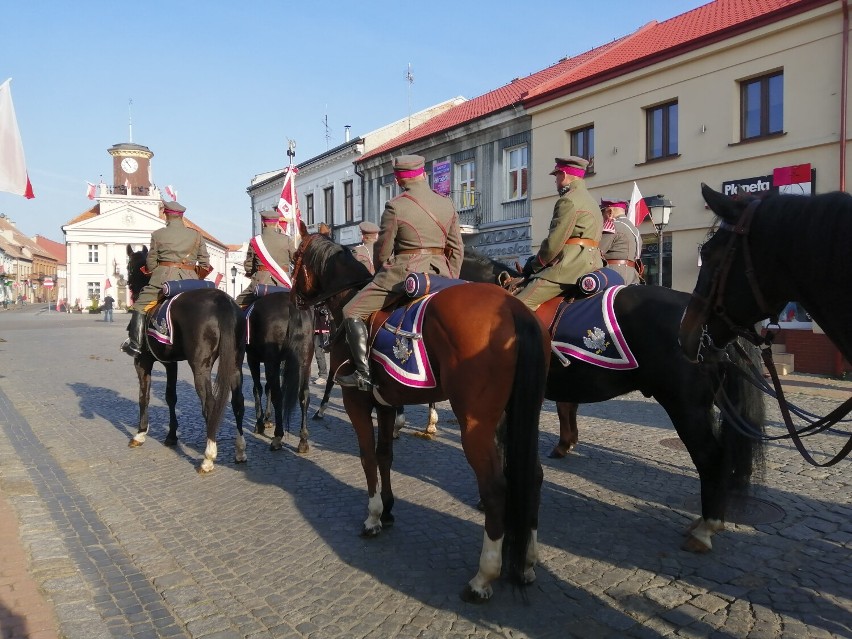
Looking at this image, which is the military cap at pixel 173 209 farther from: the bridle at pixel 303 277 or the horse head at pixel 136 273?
the bridle at pixel 303 277

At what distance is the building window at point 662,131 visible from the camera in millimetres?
17312

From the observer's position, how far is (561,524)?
480 cm

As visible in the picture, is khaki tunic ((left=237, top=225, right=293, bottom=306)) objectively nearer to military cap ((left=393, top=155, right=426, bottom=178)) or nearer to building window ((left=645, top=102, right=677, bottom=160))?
military cap ((left=393, top=155, right=426, bottom=178))

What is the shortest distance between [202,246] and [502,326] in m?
5.81

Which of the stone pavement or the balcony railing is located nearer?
Result: the stone pavement

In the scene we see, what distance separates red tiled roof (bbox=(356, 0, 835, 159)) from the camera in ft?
49.9

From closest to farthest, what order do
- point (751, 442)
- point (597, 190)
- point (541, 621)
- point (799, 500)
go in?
point (541, 621), point (751, 442), point (799, 500), point (597, 190)

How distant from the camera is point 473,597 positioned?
3578 mm

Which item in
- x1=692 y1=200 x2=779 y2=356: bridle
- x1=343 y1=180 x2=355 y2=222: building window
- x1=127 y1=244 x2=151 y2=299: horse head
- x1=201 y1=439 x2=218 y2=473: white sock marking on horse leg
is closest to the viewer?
x1=692 y1=200 x2=779 y2=356: bridle

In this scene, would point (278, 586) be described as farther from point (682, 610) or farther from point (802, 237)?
point (802, 237)

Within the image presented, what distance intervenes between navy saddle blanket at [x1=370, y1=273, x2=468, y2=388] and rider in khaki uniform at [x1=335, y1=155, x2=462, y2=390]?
17 cm

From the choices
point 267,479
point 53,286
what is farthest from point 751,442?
point 53,286

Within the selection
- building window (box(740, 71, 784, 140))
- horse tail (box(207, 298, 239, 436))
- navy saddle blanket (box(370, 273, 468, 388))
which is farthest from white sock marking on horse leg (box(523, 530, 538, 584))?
building window (box(740, 71, 784, 140))

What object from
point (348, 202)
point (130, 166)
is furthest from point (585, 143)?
point (130, 166)
